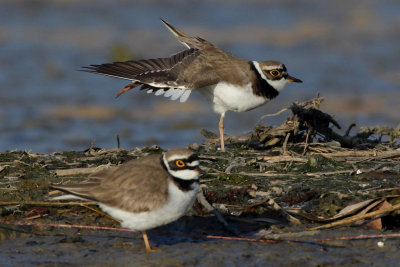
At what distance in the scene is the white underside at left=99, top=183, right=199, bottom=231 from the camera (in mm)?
5730

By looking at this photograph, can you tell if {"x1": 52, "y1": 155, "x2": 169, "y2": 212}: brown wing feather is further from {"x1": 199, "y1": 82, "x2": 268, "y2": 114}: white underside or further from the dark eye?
the dark eye

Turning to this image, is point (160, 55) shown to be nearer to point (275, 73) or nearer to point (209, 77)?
point (275, 73)

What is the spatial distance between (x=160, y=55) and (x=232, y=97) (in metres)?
8.66

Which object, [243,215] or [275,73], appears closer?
[243,215]

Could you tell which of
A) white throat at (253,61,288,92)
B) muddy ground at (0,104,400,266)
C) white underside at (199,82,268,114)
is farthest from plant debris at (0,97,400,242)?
white throat at (253,61,288,92)

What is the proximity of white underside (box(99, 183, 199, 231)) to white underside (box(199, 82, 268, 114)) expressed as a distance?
3.13 m

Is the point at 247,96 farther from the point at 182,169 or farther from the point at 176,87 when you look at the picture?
the point at 182,169

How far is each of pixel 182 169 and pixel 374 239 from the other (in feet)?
5.90

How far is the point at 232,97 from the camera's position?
8812mm

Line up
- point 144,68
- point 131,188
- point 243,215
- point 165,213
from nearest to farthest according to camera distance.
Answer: point 165,213 → point 131,188 → point 243,215 → point 144,68

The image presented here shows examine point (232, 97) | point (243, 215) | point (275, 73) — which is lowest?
point (243, 215)

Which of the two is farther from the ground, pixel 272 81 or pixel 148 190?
pixel 272 81

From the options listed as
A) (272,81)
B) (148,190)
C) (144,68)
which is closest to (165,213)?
(148,190)

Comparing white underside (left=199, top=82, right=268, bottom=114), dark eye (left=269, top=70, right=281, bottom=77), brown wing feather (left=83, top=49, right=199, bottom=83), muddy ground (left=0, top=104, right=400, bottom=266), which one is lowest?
muddy ground (left=0, top=104, right=400, bottom=266)
